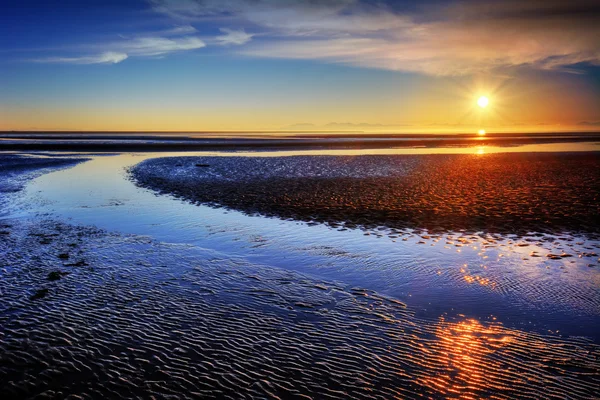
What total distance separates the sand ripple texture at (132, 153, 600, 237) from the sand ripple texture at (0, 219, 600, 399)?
28.4ft

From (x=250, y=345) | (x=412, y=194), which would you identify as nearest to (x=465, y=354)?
(x=250, y=345)

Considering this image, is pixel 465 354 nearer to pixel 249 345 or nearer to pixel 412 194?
pixel 249 345

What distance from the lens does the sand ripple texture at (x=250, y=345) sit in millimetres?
6699

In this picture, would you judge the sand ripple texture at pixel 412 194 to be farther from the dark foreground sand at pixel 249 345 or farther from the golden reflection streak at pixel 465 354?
the golden reflection streak at pixel 465 354

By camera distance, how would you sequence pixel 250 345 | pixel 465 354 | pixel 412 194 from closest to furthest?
pixel 465 354
pixel 250 345
pixel 412 194

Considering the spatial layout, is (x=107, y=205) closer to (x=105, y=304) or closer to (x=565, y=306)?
(x=105, y=304)

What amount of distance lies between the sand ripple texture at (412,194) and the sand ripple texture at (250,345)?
8644 mm

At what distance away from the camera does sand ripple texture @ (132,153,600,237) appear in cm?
1841

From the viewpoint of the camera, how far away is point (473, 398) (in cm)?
640

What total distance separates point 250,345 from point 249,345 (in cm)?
2

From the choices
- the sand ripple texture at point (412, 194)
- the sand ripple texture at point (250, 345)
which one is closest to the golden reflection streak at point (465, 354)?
the sand ripple texture at point (250, 345)

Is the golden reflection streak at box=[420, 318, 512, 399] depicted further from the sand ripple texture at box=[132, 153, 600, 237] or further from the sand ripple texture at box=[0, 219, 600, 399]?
the sand ripple texture at box=[132, 153, 600, 237]

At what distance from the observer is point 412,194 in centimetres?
2444

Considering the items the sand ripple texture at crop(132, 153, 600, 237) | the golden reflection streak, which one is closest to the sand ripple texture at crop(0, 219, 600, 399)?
the golden reflection streak
